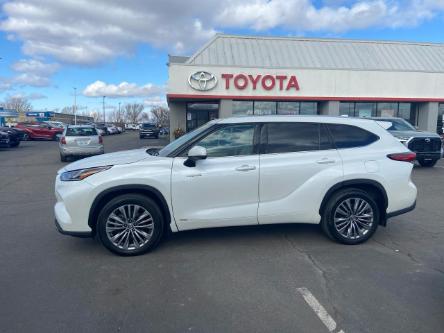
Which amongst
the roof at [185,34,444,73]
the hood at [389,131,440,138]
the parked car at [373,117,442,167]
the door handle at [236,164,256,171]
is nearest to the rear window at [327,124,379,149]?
the door handle at [236,164,256,171]

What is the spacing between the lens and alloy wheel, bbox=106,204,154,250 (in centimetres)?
430

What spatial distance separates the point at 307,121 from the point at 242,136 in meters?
0.99

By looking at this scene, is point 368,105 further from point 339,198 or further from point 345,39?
point 339,198

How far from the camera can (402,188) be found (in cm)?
488

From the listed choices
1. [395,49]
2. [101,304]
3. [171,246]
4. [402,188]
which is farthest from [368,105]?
[101,304]

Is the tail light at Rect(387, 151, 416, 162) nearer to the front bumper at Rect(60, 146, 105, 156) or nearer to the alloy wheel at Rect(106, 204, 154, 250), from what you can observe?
the alloy wheel at Rect(106, 204, 154, 250)

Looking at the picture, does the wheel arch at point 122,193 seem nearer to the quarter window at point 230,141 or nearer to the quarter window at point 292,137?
the quarter window at point 230,141

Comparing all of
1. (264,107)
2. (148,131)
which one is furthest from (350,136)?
(148,131)

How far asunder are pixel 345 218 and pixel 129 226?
288cm

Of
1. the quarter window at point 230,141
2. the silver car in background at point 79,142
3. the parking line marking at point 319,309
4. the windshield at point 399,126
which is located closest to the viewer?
the parking line marking at point 319,309

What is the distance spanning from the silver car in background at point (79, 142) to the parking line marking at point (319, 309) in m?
13.1

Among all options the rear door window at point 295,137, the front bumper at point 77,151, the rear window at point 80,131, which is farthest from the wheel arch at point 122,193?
the rear window at point 80,131

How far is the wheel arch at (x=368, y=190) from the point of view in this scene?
4672mm

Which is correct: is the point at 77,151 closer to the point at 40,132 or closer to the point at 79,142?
the point at 79,142
